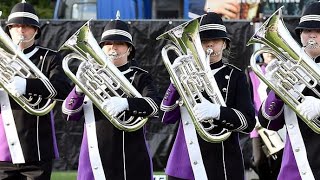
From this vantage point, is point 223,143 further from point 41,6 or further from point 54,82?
point 41,6

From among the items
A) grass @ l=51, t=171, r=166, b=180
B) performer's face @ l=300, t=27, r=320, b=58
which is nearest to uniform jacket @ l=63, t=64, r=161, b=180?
performer's face @ l=300, t=27, r=320, b=58

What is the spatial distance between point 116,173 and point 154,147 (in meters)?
4.22

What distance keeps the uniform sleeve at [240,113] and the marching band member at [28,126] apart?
4.31ft

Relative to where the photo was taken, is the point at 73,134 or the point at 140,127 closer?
the point at 140,127

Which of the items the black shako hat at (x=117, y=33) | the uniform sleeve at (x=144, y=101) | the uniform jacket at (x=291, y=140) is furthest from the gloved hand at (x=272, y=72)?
the black shako hat at (x=117, y=33)

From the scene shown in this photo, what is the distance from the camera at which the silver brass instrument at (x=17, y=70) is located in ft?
22.5

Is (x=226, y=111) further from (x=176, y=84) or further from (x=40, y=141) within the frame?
(x=40, y=141)

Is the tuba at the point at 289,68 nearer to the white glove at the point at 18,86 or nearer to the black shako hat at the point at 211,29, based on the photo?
the black shako hat at the point at 211,29

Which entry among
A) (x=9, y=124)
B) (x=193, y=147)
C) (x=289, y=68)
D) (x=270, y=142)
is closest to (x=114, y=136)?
(x=193, y=147)

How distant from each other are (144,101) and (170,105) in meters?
0.17

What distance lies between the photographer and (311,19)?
6137 millimetres

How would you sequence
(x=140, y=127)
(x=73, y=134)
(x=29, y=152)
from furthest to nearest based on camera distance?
(x=73, y=134)
(x=29, y=152)
(x=140, y=127)

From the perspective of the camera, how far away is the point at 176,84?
627 centimetres

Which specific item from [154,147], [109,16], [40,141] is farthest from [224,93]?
[109,16]
